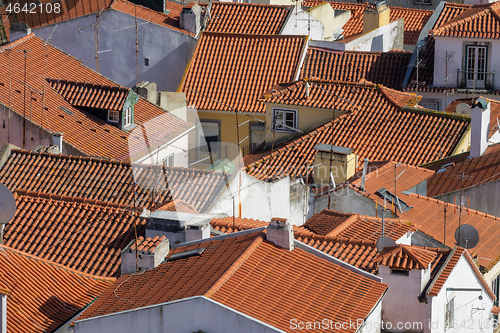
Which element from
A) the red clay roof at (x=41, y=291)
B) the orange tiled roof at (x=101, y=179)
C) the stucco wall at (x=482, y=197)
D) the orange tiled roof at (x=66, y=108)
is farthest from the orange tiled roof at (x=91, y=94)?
the red clay roof at (x=41, y=291)

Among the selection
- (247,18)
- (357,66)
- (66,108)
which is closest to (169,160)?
(66,108)

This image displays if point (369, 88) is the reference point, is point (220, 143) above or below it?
below

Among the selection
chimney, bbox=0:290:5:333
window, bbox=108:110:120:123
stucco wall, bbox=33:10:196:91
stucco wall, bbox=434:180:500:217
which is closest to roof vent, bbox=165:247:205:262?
chimney, bbox=0:290:5:333

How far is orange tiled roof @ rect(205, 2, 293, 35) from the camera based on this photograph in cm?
4216

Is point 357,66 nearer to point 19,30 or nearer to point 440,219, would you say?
point 19,30

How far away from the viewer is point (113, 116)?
3102 cm

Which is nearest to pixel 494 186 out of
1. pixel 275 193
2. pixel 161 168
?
pixel 275 193

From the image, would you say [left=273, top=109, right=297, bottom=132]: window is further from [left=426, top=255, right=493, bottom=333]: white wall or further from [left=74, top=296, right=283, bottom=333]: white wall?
[left=74, top=296, right=283, bottom=333]: white wall

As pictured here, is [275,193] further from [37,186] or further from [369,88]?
[369,88]

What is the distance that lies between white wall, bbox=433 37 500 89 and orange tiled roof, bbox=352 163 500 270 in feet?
47.8

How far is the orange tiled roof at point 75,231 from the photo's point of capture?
65.5 feet

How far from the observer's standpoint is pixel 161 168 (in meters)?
24.3

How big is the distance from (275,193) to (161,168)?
2.91m

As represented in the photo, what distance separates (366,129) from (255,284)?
16508mm
